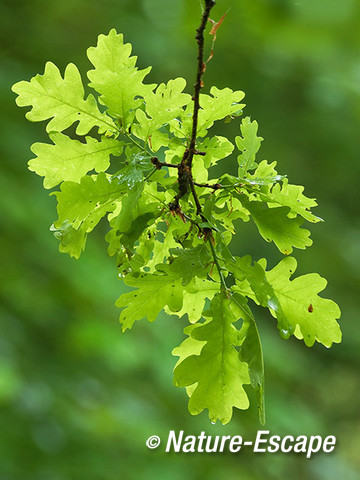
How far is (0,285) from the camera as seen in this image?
9.46 feet

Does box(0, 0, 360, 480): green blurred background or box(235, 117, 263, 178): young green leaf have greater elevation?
box(0, 0, 360, 480): green blurred background

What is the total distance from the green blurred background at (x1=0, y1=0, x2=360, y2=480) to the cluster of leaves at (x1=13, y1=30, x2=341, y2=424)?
138 centimetres

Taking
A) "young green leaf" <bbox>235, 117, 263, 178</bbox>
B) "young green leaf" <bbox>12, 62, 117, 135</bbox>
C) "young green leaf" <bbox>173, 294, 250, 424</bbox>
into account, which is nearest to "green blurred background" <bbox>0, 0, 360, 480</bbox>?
"young green leaf" <bbox>235, 117, 263, 178</bbox>

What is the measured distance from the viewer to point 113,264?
3.38m

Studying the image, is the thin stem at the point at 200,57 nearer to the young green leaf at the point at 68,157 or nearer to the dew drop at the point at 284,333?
the young green leaf at the point at 68,157

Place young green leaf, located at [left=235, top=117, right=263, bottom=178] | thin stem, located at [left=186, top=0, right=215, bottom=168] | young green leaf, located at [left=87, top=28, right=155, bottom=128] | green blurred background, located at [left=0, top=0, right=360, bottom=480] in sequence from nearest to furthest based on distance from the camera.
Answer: thin stem, located at [left=186, top=0, right=215, bottom=168] → young green leaf, located at [left=87, top=28, right=155, bottom=128] → young green leaf, located at [left=235, top=117, right=263, bottom=178] → green blurred background, located at [left=0, top=0, right=360, bottom=480]

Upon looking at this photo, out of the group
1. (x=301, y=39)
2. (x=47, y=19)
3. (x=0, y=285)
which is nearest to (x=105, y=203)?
(x=301, y=39)

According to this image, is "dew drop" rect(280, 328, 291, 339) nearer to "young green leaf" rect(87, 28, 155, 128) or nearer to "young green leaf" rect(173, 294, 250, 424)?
"young green leaf" rect(173, 294, 250, 424)

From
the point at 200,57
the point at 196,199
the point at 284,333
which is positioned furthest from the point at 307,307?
the point at 200,57

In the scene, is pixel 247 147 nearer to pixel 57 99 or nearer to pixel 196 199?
pixel 196 199

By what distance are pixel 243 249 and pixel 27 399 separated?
2252 millimetres

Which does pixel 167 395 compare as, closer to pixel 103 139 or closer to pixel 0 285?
pixel 0 285

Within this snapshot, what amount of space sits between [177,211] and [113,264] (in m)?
2.59

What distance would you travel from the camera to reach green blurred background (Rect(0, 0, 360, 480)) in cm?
259
